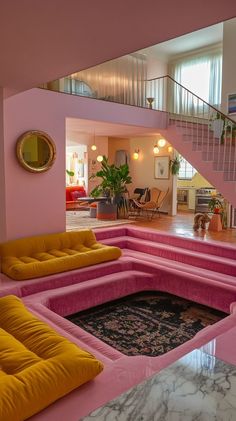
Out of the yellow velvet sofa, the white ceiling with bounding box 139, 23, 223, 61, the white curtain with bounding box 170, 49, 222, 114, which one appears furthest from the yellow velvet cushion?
the white ceiling with bounding box 139, 23, 223, 61

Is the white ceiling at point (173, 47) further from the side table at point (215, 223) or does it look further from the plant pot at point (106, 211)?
the side table at point (215, 223)

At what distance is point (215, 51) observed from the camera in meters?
9.38

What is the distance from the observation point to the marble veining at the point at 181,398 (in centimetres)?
107

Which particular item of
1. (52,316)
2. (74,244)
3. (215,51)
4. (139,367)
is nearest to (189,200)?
(215,51)

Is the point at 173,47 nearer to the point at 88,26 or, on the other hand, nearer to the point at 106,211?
the point at 106,211

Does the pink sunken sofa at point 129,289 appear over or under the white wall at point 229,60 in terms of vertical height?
under

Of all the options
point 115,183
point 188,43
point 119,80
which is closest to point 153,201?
point 115,183

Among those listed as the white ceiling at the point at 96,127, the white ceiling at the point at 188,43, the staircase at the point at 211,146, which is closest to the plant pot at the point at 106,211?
the white ceiling at the point at 96,127

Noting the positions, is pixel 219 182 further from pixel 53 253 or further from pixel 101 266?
pixel 53 253

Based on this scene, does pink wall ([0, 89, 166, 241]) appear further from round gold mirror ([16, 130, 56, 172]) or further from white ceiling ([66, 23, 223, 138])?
white ceiling ([66, 23, 223, 138])

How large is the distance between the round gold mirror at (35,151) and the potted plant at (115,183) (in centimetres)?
306

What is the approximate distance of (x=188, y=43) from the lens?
938cm

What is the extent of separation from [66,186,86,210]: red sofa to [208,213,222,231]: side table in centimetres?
445

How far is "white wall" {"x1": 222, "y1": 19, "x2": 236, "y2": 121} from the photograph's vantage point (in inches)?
302
